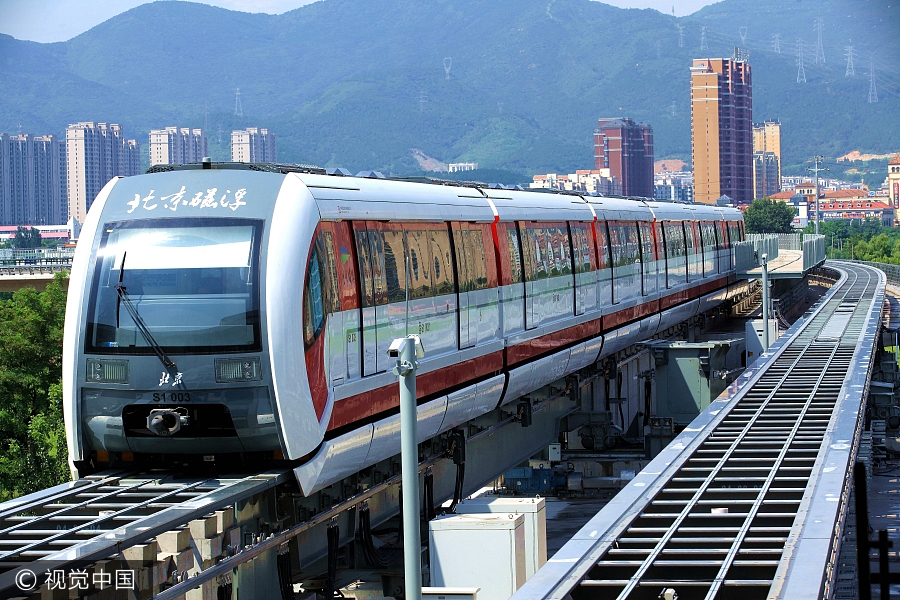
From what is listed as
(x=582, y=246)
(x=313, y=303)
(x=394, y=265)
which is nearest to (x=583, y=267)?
(x=582, y=246)

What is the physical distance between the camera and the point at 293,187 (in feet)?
39.1

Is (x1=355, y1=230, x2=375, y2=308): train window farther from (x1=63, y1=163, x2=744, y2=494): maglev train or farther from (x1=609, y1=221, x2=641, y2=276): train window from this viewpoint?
(x1=609, y1=221, x2=641, y2=276): train window

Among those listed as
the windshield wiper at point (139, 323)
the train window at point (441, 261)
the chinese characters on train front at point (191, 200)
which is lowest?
the windshield wiper at point (139, 323)

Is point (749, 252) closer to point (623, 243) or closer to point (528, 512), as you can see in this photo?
point (623, 243)

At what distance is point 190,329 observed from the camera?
11289mm

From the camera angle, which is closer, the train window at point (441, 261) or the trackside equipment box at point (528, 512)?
the trackside equipment box at point (528, 512)

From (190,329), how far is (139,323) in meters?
0.50

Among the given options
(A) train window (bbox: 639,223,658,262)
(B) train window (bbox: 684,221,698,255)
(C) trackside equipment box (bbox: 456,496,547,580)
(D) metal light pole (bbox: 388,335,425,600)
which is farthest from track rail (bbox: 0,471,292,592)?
(B) train window (bbox: 684,221,698,255)

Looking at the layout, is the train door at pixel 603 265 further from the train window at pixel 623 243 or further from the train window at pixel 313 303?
the train window at pixel 313 303

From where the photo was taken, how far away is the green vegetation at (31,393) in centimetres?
3522

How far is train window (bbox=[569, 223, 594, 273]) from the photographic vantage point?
2263cm

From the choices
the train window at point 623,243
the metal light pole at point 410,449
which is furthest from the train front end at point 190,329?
the train window at point 623,243

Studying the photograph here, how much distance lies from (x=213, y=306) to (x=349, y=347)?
1785 mm

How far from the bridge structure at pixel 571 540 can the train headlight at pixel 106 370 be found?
89cm
